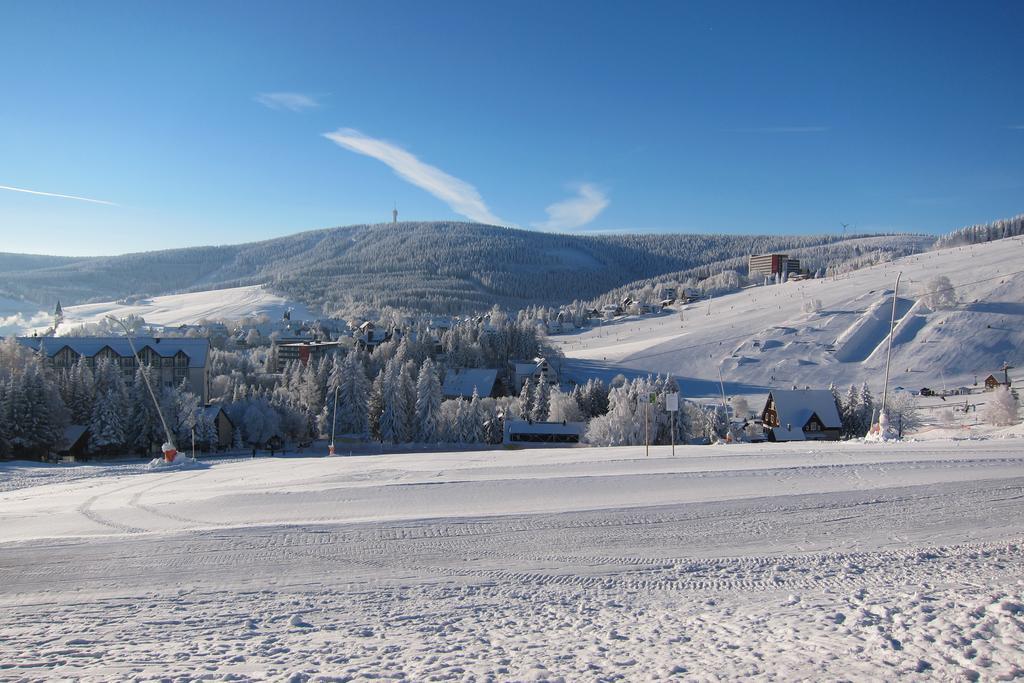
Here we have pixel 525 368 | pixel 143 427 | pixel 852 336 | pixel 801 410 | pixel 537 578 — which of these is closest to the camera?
pixel 537 578

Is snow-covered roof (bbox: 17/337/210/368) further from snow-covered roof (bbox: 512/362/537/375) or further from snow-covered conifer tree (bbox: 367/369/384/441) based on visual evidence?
snow-covered roof (bbox: 512/362/537/375)

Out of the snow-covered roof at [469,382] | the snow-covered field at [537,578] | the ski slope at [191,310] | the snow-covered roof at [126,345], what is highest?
the ski slope at [191,310]

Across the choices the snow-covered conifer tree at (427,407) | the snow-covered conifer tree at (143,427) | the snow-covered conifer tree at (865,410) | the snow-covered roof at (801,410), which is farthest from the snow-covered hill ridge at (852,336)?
the snow-covered conifer tree at (143,427)

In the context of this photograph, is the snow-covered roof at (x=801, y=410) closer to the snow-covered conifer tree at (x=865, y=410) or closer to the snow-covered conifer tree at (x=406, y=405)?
the snow-covered conifer tree at (x=865, y=410)

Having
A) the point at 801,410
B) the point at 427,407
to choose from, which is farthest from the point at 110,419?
the point at 801,410

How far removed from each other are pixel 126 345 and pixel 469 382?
36.0 metres

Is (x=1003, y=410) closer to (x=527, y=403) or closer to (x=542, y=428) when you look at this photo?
(x=542, y=428)

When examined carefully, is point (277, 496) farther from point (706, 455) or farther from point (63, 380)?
point (63, 380)

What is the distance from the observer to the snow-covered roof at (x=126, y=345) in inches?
2098

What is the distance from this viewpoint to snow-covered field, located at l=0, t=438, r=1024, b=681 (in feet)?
17.8

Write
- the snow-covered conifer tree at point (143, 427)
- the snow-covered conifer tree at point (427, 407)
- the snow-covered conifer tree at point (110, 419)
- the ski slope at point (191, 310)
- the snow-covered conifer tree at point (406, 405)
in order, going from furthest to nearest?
1. the ski slope at point (191, 310)
2. the snow-covered conifer tree at point (406, 405)
3. the snow-covered conifer tree at point (427, 407)
4. the snow-covered conifer tree at point (143, 427)
5. the snow-covered conifer tree at point (110, 419)

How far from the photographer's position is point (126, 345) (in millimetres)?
55875

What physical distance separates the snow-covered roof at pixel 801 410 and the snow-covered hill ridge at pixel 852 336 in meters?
26.7

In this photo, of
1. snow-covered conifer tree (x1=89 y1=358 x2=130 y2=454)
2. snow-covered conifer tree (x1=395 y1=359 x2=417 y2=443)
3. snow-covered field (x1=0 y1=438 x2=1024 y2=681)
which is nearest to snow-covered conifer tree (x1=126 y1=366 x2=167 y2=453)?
snow-covered conifer tree (x1=89 y1=358 x2=130 y2=454)
